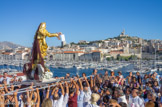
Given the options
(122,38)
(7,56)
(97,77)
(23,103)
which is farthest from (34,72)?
(122,38)

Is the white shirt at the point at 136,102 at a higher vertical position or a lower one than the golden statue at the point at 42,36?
lower

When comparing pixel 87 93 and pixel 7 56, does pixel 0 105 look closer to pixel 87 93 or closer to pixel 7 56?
pixel 87 93

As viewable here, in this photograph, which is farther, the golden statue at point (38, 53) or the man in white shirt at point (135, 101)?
the golden statue at point (38, 53)

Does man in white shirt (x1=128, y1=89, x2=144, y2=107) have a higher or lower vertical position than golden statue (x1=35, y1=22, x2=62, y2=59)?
lower

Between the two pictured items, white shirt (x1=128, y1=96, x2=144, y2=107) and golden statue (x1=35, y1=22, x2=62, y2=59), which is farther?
golden statue (x1=35, y1=22, x2=62, y2=59)

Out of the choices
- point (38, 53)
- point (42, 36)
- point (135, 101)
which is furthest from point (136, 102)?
point (42, 36)

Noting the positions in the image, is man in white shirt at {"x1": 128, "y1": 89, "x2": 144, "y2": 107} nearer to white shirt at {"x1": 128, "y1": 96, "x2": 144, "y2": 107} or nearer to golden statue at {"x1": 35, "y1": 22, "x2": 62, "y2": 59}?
white shirt at {"x1": 128, "y1": 96, "x2": 144, "y2": 107}

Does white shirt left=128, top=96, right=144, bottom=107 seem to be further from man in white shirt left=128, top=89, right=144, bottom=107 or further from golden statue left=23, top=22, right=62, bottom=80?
golden statue left=23, top=22, right=62, bottom=80

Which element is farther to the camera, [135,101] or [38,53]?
[38,53]

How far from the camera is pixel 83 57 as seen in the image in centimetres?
7881

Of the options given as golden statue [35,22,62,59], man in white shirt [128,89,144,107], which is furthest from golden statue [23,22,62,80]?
man in white shirt [128,89,144,107]

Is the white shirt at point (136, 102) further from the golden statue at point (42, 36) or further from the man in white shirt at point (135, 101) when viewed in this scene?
the golden statue at point (42, 36)

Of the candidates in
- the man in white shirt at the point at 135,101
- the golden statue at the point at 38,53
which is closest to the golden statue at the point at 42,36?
the golden statue at the point at 38,53

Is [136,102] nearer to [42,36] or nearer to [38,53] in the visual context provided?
[38,53]
